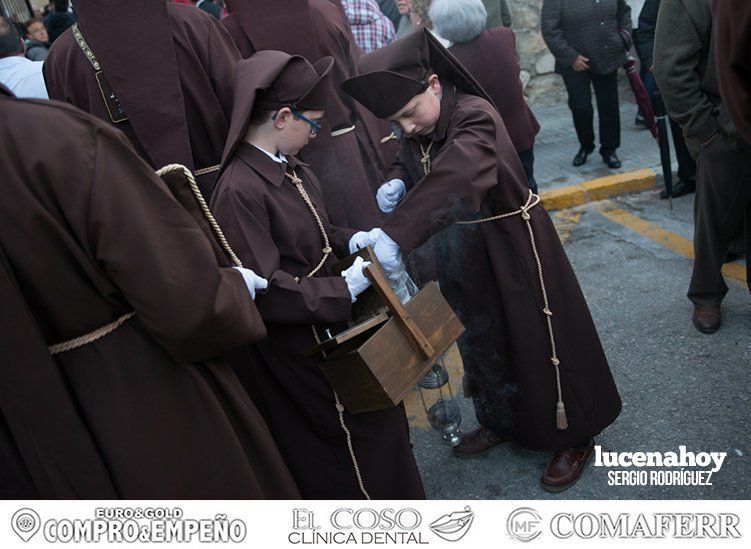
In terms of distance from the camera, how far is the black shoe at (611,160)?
21.2 feet

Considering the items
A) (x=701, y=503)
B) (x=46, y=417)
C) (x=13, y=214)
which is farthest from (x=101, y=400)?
(x=701, y=503)

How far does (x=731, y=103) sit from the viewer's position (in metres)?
2.23

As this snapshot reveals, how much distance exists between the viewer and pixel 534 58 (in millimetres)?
8750

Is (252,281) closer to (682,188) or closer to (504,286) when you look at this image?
(504,286)

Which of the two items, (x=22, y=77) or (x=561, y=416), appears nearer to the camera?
(x=561, y=416)

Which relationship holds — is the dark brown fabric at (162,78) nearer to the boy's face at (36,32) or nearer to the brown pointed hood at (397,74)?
the brown pointed hood at (397,74)

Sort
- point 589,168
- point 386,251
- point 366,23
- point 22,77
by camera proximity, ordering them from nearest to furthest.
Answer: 1. point 386,251
2. point 22,77
3. point 366,23
4. point 589,168

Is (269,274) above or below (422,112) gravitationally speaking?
below

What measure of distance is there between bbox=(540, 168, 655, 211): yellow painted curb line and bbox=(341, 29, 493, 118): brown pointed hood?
3.62m

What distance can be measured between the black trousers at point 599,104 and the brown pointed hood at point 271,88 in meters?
4.66

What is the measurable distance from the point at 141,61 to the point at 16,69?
187 centimetres

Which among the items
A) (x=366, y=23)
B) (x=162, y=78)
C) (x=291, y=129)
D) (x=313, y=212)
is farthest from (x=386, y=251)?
(x=366, y=23)

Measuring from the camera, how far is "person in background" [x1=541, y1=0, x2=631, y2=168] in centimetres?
632

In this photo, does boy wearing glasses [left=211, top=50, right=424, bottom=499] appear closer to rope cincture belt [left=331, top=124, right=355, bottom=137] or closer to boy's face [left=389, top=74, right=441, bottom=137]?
boy's face [left=389, top=74, right=441, bottom=137]
